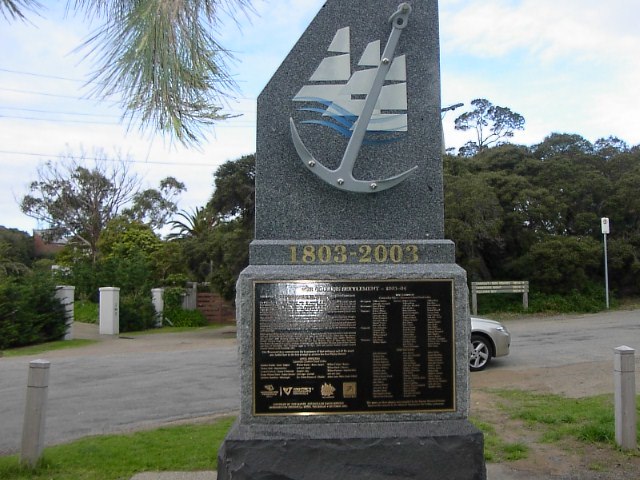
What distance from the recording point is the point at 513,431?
6320mm

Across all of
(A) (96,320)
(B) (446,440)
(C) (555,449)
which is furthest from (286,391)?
(A) (96,320)

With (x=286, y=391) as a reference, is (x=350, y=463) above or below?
below

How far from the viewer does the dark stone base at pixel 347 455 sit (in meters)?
3.88

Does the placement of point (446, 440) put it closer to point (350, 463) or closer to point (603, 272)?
point (350, 463)

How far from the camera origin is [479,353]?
1048cm

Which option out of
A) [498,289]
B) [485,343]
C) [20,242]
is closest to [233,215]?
[498,289]

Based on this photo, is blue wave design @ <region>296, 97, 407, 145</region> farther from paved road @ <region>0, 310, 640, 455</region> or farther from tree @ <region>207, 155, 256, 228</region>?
tree @ <region>207, 155, 256, 228</region>

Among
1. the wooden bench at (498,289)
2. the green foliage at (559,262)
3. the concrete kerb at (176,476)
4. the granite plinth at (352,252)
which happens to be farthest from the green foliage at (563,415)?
the green foliage at (559,262)

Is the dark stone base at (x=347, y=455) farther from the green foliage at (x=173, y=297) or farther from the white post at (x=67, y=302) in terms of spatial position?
the green foliage at (x=173, y=297)

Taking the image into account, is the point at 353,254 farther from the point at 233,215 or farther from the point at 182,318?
the point at 182,318

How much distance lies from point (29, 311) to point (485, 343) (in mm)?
14009

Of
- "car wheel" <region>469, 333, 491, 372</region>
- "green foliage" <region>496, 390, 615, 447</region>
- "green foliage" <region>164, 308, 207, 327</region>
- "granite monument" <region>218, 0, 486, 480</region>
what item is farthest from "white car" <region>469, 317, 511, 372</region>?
"green foliage" <region>164, 308, 207, 327</region>

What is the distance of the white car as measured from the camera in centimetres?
1045

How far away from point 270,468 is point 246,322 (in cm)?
93
